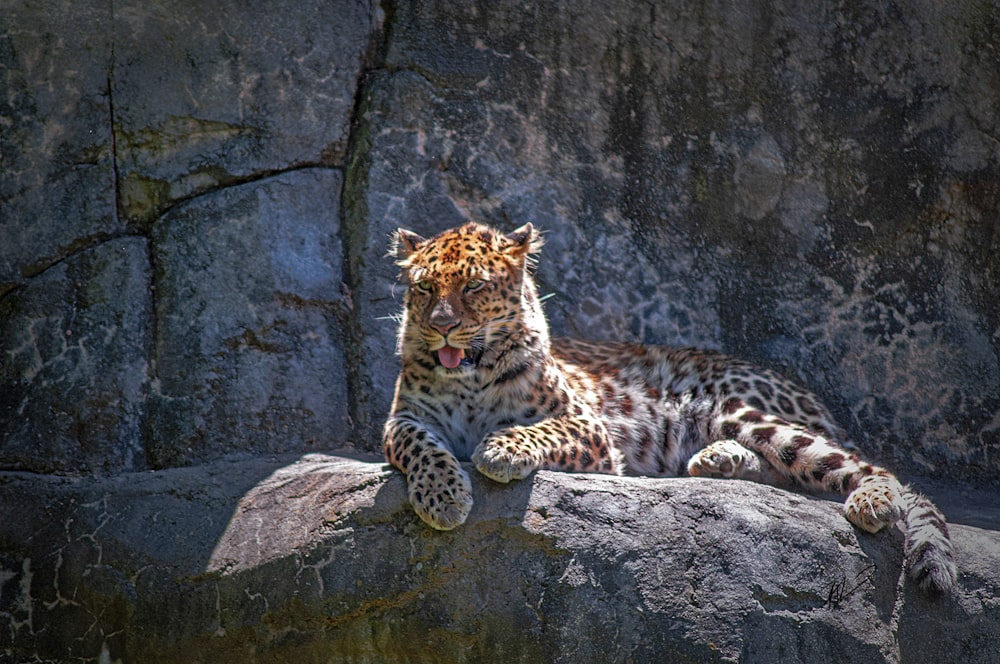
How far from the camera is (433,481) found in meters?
6.15

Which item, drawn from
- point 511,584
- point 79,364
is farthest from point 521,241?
point 79,364

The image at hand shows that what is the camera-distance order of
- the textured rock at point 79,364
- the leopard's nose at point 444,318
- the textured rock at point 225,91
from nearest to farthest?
the leopard's nose at point 444,318, the textured rock at point 79,364, the textured rock at point 225,91

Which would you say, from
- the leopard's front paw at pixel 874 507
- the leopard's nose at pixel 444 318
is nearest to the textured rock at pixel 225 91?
the leopard's nose at pixel 444 318

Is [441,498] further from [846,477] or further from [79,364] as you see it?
[79,364]

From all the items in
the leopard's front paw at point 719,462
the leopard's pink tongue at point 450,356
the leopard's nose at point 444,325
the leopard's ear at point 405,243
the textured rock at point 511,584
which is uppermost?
the leopard's ear at point 405,243

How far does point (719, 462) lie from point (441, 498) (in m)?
1.95

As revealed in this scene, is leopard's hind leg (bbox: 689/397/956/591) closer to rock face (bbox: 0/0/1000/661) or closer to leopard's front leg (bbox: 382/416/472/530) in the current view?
rock face (bbox: 0/0/1000/661)

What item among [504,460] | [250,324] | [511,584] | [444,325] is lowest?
[511,584]

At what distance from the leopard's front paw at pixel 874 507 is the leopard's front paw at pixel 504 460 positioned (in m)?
1.67

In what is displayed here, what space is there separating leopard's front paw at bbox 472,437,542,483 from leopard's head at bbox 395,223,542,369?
913 millimetres

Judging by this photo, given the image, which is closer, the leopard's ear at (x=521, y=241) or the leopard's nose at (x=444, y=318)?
the leopard's nose at (x=444, y=318)

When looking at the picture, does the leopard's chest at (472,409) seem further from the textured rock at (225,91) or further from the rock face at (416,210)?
the textured rock at (225,91)

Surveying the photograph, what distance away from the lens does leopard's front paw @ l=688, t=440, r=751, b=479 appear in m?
7.25

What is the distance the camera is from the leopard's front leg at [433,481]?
6.05 m
